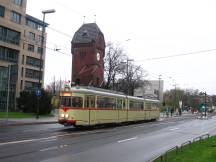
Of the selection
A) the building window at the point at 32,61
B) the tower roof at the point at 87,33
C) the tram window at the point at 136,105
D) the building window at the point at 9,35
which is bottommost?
the tram window at the point at 136,105

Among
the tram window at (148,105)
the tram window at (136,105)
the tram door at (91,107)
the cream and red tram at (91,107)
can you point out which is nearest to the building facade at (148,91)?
the tram window at (148,105)

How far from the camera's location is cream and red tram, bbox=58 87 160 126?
1122 inches

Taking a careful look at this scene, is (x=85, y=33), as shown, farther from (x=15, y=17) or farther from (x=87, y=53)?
(x=15, y=17)

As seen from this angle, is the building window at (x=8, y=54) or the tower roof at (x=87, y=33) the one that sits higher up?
the tower roof at (x=87, y=33)

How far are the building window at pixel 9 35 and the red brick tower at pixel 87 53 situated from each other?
19.5 meters

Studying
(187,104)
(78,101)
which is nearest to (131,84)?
(78,101)

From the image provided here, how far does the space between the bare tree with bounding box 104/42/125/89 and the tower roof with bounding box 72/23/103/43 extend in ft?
58.0

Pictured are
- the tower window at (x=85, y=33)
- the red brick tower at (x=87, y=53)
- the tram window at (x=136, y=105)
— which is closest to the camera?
the tram window at (x=136, y=105)

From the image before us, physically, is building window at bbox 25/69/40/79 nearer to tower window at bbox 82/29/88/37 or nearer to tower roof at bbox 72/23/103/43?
tower roof at bbox 72/23/103/43

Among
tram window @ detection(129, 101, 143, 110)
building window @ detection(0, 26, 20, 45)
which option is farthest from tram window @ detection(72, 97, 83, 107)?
building window @ detection(0, 26, 20, 45)

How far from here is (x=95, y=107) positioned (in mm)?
30422

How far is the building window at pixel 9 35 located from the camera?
66.6m

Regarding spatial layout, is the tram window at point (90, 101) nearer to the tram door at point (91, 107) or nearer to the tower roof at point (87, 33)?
the tram door at point (91, 107)

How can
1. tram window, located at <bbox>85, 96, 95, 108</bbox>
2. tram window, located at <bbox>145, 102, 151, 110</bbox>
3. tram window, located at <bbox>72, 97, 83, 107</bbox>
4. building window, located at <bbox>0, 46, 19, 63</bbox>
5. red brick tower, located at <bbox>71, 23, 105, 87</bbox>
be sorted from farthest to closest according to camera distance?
1. red brick tower, located at <bbox>71, 23, 105, 87</bbox>
2. building window, located at <bbox>0, 46, 19, 63</bbox>
3. tram window, located at <bbox>145, 102, 151, 110</bbox>
4. tram window, located at <bbox>85, 96, 95, 108</bbox>
5. tram window, located at <bbox>72, 97, 83, 107</bbox>
